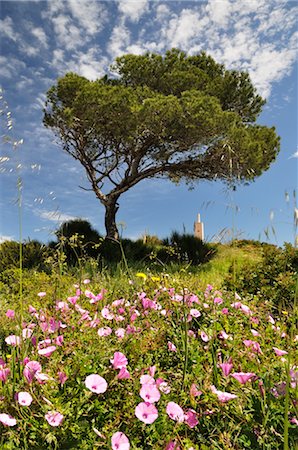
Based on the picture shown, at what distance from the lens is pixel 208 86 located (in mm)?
14305

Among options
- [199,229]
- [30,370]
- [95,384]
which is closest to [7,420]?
[30,370]

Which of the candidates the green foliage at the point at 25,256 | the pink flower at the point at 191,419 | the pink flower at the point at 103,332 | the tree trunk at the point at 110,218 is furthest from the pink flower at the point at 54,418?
the tree trunk at the point at 110,218

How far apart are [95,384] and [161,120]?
35.5ft

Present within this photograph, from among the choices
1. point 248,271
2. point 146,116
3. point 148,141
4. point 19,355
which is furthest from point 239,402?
point 148,141

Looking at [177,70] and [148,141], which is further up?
[177,70]

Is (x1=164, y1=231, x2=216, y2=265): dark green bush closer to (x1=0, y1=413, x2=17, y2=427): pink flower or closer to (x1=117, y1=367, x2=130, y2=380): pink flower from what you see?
(x1=117, y1=367, x2=130, y2=380): pink flower

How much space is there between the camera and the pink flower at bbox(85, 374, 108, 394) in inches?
66.4

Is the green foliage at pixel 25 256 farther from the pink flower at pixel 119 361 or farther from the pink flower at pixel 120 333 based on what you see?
the pink flower at pixel 119 361

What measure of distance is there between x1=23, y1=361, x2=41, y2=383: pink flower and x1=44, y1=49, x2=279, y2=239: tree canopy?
10.1m

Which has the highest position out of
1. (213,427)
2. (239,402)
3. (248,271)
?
(248,271)

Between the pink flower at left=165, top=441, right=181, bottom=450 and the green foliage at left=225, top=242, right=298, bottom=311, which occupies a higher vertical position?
the green foliage at left=225, top=242, right=298, bottom=311

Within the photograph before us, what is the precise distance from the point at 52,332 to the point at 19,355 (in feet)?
0.98

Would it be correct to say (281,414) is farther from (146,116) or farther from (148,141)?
(148,141)

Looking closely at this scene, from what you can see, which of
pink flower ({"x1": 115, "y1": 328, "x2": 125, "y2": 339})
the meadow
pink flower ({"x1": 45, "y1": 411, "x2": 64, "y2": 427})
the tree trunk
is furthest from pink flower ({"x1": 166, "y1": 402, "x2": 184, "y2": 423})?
the tree trunk
